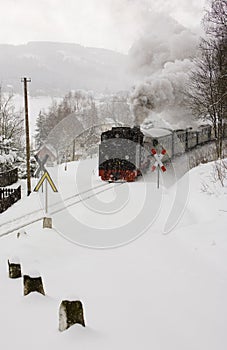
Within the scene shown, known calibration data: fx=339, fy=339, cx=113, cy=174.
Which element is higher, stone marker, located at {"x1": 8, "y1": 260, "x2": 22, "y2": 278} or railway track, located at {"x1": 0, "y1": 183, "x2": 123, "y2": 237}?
stone marker, located at {"x1": 8, "y1": 260, "x2": 22, "y2": 278}

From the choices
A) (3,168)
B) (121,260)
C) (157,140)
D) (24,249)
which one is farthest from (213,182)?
(3,168)

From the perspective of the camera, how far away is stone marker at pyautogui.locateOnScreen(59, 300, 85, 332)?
153 inches

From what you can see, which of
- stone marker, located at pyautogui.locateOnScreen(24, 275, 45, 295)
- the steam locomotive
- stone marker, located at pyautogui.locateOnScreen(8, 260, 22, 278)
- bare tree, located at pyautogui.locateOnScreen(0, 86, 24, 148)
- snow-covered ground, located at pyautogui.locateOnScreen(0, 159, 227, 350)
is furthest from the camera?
bare tree, located at pyautogui.locateOnScreen(0, 86, 24, 148)

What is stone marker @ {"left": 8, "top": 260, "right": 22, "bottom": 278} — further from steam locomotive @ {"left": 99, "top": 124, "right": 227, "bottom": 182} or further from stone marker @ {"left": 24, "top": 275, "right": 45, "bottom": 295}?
steam locomotive @ {"left": 99, "top": 124, "right": 227, "bottom": 182}

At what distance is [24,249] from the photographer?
7.68m

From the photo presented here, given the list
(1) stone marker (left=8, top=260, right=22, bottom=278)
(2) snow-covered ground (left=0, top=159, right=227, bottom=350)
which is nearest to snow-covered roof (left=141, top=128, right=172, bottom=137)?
(2) snow-covered ground (left=0, top=159, right=227, bottom=350)

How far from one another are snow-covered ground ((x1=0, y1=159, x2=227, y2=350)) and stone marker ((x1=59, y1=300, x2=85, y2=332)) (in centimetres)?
8

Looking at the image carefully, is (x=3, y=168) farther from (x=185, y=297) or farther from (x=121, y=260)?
(x=185, y=297)

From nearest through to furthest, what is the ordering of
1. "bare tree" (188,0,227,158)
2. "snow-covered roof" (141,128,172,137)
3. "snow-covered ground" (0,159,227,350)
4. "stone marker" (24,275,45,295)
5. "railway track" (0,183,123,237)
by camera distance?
"snow-covered ground" (0,159,227,350) < "stone marker" (24,275,45,295) < "railway track" (0,183,123,237) < "bare tree" (188,0,227,158) < "snow-covered roof" (141,128,172,137)

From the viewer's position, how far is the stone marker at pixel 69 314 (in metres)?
3.88

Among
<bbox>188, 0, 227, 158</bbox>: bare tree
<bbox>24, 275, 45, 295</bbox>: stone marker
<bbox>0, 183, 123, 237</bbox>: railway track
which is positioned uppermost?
<bbox>188, 0, 227, 158</bbox>: bare tree

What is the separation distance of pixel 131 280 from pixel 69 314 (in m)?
1.64

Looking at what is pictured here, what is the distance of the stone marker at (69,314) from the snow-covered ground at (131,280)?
0.28 ft

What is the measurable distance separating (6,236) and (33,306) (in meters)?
6.13
